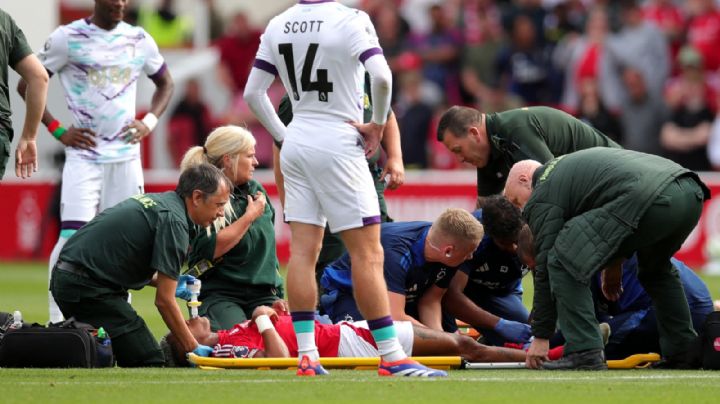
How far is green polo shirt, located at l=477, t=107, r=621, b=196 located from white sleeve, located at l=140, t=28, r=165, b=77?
3035 mm

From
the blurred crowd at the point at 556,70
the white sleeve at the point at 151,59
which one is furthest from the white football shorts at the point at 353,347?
the blurred crowd at the point at 556,70

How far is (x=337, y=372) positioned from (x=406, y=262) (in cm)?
107

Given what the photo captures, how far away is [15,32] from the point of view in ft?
31.1

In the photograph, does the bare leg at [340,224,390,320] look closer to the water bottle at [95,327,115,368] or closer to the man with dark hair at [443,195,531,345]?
the man with dark hair at [443,195,531,345]

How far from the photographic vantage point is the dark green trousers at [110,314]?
934 centimetres

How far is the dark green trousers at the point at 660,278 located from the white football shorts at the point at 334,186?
129 cm

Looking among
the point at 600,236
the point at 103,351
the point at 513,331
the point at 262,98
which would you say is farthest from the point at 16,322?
the point at 600,236

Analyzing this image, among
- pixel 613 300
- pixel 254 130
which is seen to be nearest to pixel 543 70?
pixel 254 130

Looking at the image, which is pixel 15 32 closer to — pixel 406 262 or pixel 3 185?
pixel 406 262

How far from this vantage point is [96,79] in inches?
462

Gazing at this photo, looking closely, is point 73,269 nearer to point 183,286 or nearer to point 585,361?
point 183,286

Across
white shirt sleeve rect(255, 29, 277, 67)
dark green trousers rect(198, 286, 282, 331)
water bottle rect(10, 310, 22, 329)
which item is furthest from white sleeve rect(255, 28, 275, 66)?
water bottle rect(10, 310, 22, 329)

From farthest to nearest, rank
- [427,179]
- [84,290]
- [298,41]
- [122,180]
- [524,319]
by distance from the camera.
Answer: [427,179] < [122,180] < [524,319] < [84,290] < [298,41]

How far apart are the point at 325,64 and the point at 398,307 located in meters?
1.88
